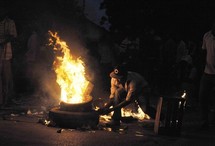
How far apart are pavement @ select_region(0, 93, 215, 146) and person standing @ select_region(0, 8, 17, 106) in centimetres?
135

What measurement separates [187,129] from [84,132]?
266 centimetres

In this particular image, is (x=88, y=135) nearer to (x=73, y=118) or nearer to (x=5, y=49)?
(x=73, y=118)

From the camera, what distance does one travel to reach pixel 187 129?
10.9m

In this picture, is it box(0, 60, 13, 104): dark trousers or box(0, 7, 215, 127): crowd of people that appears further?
box(0, 60, 13, 104): dark trousers

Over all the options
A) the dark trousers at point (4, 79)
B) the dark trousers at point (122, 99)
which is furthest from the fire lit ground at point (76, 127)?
the dark trousers at point (4, 79)

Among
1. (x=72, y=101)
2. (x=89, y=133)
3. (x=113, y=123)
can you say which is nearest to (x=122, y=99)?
(x=113, y=123)

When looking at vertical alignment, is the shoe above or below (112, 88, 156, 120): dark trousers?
below

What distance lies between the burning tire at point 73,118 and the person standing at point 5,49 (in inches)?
139

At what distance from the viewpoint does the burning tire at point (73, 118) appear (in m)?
10.2

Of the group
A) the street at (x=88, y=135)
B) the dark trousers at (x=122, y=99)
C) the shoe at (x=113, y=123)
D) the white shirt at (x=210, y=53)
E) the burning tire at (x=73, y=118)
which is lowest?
the street at (x=88, y=135)

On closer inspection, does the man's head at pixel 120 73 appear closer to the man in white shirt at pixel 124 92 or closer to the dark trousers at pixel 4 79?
the man in white shirt at pixel 124 92

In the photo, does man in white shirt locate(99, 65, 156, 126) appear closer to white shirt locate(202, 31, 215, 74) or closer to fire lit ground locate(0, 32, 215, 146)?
fire lit ground locate(0, 32, 215, 146)

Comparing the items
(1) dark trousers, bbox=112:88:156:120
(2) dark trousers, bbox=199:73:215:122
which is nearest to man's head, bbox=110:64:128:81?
(1) dark trousers, bbox=112:88:156:120

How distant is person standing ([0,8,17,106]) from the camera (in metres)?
13.2
